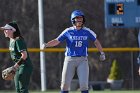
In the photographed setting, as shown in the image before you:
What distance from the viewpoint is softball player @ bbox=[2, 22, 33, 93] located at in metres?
11.5

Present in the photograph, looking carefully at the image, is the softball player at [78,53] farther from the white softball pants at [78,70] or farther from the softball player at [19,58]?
the softball player at [19,58]

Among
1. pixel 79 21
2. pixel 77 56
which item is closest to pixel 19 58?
pixel 77 56

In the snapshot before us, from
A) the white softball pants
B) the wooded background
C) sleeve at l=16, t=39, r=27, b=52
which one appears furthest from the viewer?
the wooded background

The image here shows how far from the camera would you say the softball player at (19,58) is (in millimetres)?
11461

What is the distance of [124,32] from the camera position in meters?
26.7

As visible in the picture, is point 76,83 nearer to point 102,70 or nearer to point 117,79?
point 117,79

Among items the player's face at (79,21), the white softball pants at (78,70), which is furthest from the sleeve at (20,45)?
the player's face at (79,21)

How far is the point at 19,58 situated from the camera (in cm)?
1162

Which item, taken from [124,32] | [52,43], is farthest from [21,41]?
[124,32]

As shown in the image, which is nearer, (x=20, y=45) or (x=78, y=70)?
(x=20, y=45)

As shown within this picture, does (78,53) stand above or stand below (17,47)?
below

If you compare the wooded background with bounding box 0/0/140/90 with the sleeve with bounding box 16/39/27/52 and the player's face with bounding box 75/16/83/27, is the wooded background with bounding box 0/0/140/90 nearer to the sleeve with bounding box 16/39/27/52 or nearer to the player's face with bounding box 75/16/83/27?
the player's face with bounding box 75/16/83/27

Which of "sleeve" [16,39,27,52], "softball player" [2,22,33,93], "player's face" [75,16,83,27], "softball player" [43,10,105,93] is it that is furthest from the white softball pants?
"sleeve" [16,39,27,52]

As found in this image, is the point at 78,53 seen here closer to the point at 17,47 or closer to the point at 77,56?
the point at 77,56
